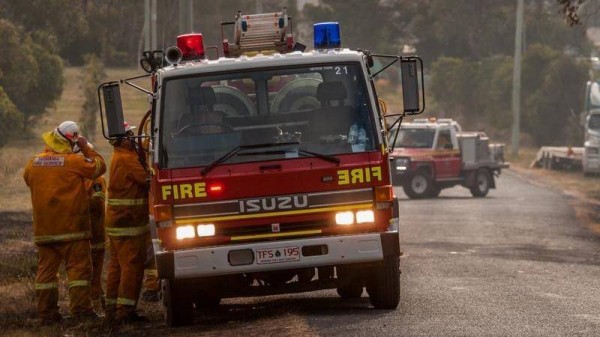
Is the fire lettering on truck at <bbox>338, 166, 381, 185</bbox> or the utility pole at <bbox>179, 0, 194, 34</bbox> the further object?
the utility pole at <bbox>179, 0, 194, 34</bbox>

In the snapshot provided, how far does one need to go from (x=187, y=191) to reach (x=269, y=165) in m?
0.73

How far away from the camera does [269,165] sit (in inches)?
477

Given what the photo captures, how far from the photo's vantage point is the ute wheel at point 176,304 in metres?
12.9

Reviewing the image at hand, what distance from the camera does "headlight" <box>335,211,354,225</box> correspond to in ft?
39.9

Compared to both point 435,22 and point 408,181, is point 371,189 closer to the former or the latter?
point 408,181

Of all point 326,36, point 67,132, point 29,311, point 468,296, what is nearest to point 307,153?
point 326,36

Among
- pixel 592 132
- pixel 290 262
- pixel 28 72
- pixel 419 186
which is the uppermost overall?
pixel 28 72

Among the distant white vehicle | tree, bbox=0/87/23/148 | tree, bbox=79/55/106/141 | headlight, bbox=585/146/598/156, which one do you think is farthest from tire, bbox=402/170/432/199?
tree, bbox=79/55/106/141

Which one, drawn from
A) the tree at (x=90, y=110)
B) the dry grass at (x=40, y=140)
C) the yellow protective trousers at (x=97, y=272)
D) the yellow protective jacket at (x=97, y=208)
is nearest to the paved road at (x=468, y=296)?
the yellow protective trousers at (x=97, y=272)

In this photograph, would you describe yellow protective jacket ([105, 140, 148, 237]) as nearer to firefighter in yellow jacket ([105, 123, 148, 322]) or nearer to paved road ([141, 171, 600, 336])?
firefighter in yellow jacket ([105, 123, 148, 322])

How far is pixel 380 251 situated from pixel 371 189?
0.53m

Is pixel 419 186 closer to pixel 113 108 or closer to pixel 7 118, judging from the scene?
pixel 7 118

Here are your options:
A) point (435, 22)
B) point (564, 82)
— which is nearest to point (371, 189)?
point (564, 82)

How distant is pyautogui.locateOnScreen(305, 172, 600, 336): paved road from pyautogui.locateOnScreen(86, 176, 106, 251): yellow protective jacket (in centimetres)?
291
